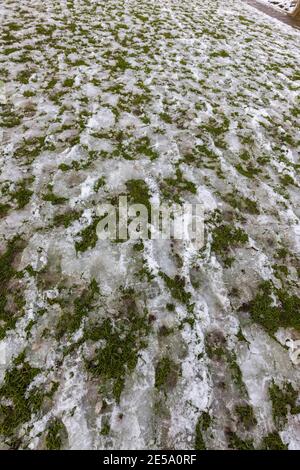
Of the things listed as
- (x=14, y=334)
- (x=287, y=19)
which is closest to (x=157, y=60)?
(x=14, y=334)

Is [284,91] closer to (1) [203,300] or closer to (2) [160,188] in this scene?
(2) [160,188]

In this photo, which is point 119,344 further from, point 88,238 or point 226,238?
point 226,238

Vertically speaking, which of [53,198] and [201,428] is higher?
[201,428]

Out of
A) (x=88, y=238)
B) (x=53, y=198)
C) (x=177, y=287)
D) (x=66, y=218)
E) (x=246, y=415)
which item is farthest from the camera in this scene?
(x=53, y=198)

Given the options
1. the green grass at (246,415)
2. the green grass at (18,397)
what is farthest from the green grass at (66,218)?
the green grass at (246,415)

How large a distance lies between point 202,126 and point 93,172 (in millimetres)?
2758

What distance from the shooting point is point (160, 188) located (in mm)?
5141

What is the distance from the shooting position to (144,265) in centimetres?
408

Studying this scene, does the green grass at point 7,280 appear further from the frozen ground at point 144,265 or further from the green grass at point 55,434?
the green grass at point 55,434

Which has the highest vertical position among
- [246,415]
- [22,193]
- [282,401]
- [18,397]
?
[282,401]

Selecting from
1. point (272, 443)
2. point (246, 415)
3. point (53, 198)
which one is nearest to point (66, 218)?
point (53, 198)

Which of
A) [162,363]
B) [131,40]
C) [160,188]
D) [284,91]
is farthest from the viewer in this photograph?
[131,40]

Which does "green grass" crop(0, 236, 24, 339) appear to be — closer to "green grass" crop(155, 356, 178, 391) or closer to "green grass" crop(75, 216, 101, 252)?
"green grass" crop(75, 216, 101, 252)

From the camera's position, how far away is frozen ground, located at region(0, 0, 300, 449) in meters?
3.01
